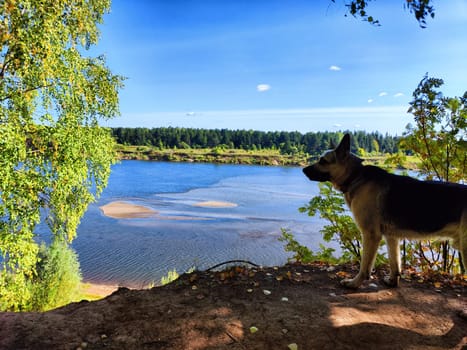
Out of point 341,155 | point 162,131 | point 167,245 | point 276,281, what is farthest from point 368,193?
point 162,131

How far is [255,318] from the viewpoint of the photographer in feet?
12.7

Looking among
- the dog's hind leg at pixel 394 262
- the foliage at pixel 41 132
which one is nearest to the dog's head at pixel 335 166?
the dog's hind leg at pixel 394 262

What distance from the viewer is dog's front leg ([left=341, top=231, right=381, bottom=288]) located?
15.6 ft

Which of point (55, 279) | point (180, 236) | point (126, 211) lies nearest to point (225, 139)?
point (126, 211)

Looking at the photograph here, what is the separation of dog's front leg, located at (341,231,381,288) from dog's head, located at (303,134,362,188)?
2.87 ft

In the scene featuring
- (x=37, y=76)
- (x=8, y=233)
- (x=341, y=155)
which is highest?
(x=37, y=76)

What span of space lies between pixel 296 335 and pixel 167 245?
927 inches

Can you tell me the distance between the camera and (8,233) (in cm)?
919

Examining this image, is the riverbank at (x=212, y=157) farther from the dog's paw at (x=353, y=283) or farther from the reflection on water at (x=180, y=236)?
the dog's paw at (x=353, y=283)

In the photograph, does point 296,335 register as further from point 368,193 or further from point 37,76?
point 37,76

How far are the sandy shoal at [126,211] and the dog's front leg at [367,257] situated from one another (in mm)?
31902

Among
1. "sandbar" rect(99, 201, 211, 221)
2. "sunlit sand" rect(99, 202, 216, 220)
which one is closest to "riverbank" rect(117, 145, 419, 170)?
"sunlit sand" rect(99, 202, 216, 220)

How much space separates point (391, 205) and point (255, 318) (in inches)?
95.5

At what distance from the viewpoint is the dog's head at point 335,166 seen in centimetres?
500
